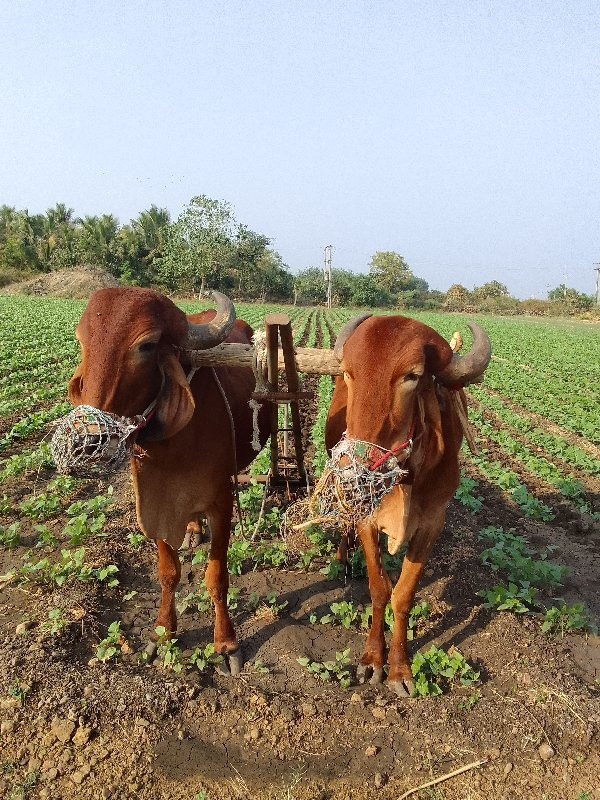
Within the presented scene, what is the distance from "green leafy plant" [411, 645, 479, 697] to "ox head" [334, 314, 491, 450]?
1857 millimetres

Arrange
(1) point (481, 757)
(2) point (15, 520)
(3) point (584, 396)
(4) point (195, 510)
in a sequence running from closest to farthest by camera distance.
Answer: (1) point (481, 757), (4) point (195, 510), (2) point (15, 520), (3) point (584, 396)

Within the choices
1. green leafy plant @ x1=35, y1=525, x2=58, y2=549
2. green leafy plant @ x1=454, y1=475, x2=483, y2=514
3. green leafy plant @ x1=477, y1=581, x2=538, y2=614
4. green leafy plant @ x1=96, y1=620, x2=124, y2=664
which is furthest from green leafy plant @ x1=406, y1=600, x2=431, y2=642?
green leafy plant @ x1=35, y1=525, x2=58, y2=549

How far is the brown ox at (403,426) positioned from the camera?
10.6 ft

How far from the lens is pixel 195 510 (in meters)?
4.25

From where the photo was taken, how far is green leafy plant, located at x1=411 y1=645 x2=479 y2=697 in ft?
13.4

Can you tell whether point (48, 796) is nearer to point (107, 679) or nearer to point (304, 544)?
point (107, 679)

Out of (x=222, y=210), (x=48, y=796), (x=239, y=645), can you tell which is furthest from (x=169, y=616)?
(x=222, y=210)

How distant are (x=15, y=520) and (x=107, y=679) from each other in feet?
10.5

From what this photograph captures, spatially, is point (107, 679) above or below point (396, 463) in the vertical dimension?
below

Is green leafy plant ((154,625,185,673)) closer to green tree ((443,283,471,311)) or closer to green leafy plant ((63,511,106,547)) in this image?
green leafy plant ((63,511,106,547))

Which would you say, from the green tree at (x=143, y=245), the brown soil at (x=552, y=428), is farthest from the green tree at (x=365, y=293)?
the brown soil at (x=552, y=428)

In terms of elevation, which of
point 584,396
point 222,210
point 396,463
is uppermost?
point 222,210

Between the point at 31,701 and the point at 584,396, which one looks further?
the point at 584,396

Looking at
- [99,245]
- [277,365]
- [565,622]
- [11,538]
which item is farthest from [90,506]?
[99,245]
